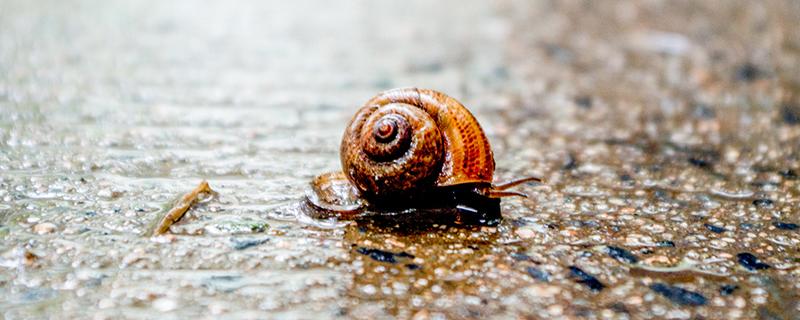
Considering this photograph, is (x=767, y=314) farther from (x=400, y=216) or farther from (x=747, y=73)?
(x=747, y=73)

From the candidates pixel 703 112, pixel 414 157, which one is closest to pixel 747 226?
pixel 414 157

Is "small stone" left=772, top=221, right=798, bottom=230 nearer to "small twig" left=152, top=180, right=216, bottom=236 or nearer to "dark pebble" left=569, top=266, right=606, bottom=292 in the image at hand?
"dark pebble" left=569, top=266, right=606, bottom=292

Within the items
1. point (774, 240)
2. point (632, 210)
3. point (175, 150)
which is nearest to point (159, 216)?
point (175, 150)

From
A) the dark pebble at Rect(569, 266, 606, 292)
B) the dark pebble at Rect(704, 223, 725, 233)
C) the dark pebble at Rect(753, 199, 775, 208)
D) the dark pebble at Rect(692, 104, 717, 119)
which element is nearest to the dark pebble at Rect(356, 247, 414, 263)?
the dark pebble at Rect(569, 266, 606, 292)

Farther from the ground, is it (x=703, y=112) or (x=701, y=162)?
(x=703, y=112)

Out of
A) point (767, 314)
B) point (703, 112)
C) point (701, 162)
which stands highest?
point (703, 112)

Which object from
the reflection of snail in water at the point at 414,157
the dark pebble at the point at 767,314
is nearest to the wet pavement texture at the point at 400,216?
the dark pebble at the point at 767,314

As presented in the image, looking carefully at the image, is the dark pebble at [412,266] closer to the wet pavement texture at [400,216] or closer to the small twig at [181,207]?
the wet pavement texture at [400,216]
